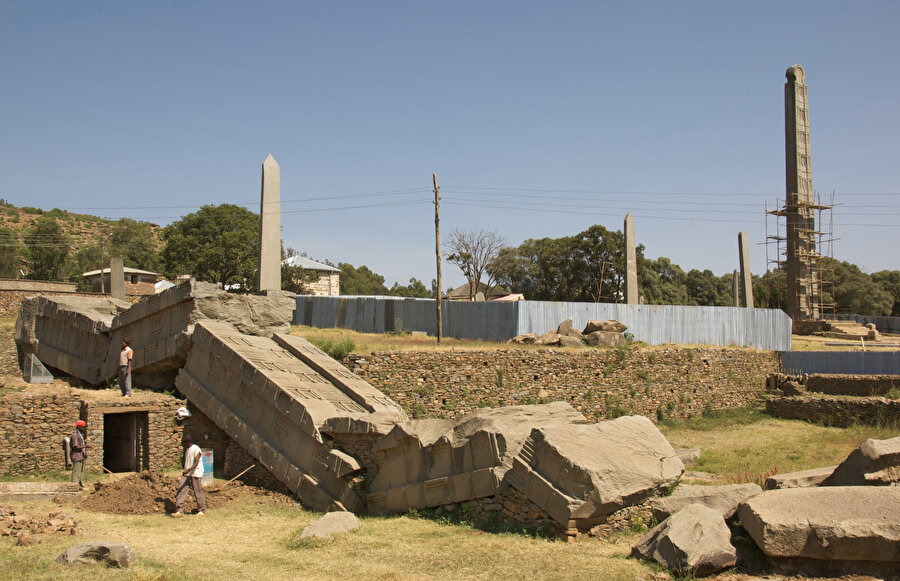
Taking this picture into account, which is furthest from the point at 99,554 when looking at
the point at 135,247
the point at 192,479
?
the point at 135,247

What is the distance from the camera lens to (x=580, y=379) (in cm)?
1992

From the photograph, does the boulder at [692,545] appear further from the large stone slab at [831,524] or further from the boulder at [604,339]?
the boulder at [604,339]

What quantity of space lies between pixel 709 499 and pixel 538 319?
574 inches

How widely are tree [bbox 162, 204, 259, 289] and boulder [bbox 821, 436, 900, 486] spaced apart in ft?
117

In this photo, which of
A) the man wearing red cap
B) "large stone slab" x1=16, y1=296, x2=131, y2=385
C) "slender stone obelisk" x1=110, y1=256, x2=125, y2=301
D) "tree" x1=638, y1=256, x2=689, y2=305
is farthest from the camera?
"tree" x1=638, y1=256, x2=689, y2=305

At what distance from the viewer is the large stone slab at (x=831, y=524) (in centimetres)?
653

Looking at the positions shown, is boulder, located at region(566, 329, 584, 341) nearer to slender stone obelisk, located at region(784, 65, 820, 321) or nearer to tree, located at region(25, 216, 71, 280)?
slender stone obelisk, located at region(784, 65, 820, 321)

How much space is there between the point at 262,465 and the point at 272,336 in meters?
4.45

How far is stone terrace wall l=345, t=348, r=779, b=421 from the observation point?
55.5 feet

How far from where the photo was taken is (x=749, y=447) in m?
17.2

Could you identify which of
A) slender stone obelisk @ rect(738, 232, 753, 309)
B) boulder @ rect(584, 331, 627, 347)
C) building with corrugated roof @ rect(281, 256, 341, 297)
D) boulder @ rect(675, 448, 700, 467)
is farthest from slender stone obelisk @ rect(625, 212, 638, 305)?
building with corrugated roof @ rect(281, 256, 341, 297)

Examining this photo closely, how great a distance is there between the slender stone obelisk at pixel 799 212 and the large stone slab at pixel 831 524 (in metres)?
35.2

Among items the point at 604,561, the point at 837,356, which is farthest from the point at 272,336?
the point at 837,356

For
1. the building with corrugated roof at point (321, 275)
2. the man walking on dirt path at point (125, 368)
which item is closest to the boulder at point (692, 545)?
the man walking on dirt path at point (125, 368)
